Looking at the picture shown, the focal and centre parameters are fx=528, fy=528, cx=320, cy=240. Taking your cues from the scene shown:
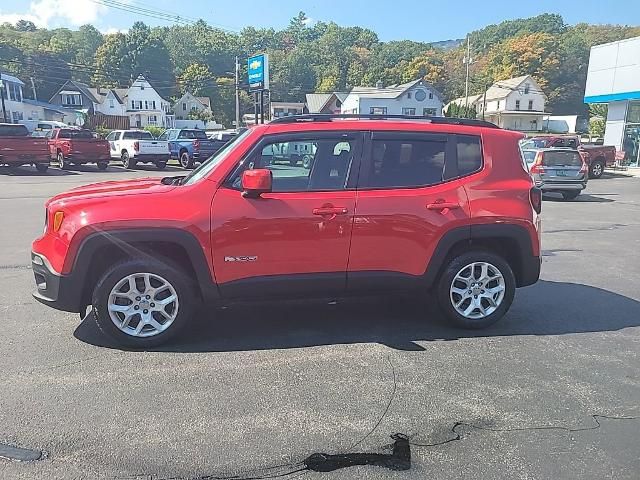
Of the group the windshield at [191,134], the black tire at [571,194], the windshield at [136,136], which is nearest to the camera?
the black tire at [571,194]

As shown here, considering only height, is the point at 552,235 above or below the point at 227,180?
below

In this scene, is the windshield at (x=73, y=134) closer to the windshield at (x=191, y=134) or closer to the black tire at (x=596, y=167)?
the windshield at (x=191, y=134)

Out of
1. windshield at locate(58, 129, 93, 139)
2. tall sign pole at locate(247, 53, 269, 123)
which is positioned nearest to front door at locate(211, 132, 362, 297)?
windshield at locate(58, 129, 93, 139)

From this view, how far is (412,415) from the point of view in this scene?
11.3ft

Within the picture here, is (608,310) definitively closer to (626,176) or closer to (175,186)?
(175,186)

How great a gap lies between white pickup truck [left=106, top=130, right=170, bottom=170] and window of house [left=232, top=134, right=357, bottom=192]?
21.9 metres

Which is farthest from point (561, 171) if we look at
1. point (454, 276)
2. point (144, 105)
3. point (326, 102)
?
point (144, 105)

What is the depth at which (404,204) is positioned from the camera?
4.60 m

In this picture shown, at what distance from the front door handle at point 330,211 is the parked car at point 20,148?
2020 cm

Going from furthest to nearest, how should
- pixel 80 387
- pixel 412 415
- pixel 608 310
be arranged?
pixel 608 310 < pixel 80 387 < pixel 412 415

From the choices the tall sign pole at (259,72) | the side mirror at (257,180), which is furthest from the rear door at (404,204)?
the tall sign pole at (259,72)

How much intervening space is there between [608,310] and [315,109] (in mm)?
81913

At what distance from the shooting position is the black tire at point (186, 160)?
2641cm

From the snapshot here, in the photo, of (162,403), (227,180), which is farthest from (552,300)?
(162,403)
